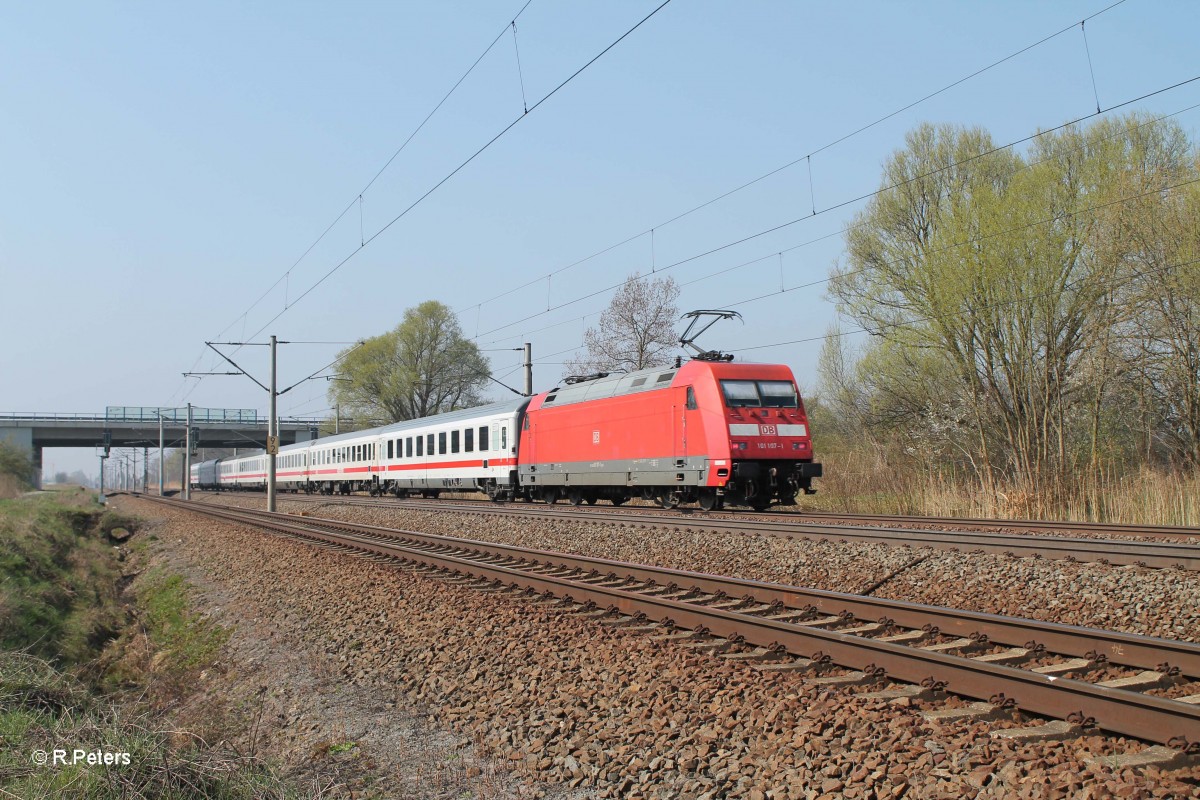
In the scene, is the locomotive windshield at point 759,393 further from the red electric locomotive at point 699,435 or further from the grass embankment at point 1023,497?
the grass embankment at point 1023,497

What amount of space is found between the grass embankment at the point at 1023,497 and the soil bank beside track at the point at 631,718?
37.1 ft

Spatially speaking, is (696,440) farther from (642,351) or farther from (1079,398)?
(642,351)

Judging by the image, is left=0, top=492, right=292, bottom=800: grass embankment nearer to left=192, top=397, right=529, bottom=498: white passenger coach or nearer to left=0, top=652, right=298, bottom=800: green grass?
left=0, top=652, right=298, bottom=800: green grass

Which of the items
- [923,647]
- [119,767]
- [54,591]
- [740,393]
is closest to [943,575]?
[923,647]

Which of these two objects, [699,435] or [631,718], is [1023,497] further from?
[631,718]

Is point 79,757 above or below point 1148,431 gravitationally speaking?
below

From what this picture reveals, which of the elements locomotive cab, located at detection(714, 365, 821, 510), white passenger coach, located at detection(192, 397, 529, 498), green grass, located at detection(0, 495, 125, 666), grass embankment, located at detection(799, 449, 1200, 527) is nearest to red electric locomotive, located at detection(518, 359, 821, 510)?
locomotive cab, located at detection(714, 365, 821, 510)

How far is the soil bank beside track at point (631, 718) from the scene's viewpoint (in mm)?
4125

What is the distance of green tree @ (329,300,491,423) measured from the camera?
62.7m

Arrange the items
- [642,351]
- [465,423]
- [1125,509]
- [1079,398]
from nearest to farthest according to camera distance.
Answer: [1125,509], [1079,398], [465,423], [642,351]

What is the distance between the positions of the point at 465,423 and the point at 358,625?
21.5 m

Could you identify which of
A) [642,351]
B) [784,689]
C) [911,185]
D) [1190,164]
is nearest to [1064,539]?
[784,689]

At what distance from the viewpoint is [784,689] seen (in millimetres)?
5508

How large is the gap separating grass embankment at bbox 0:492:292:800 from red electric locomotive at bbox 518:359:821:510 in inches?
378
